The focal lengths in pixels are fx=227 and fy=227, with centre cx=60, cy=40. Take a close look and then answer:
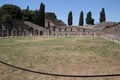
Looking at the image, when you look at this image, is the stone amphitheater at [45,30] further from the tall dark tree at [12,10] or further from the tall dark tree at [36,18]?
the tall dark tree at [12,10]

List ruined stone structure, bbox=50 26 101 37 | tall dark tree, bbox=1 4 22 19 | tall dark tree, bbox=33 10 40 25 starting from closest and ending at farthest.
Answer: tall dark tree, bbox=33 10 40 25, tall dark tree, bbox=1 4 22 19, ruined stone structure, bbox=50 26 101 37

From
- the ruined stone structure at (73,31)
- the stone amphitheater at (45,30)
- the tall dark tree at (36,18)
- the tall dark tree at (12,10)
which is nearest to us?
the stone amphitheater at (45,30)

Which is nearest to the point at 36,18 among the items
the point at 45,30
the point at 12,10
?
the point at 45,30

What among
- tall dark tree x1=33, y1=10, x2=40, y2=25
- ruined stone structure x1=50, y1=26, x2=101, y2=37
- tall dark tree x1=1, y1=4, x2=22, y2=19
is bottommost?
ruined stone structure x1=50, y1=26, x2=101, y2=37

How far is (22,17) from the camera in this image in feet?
292

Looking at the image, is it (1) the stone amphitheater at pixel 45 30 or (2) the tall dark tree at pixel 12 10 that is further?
(2) the tall dark tree at pixel 12 10

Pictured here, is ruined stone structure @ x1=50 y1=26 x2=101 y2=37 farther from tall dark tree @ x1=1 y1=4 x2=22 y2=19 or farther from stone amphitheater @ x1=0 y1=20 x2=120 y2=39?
tall dark tree @ x1=1 y1=4 x2=22 y2=19

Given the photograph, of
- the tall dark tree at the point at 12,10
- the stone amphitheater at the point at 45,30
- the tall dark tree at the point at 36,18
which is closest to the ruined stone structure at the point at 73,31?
the stone amphitheater at the point at 45,30

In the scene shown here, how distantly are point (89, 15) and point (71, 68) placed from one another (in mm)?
84063

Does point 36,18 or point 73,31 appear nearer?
point 36,18

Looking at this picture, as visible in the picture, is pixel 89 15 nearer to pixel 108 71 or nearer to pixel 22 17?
pixel 22 17

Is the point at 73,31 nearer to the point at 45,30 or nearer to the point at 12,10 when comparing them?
the point at 45,30

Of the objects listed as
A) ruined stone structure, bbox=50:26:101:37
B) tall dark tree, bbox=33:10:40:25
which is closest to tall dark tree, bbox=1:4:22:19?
tall dark tree, bbox=33:10:40:25

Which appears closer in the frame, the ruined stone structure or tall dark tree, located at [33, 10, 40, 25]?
tall dark tree, located at [33, 10, 40, 25]
